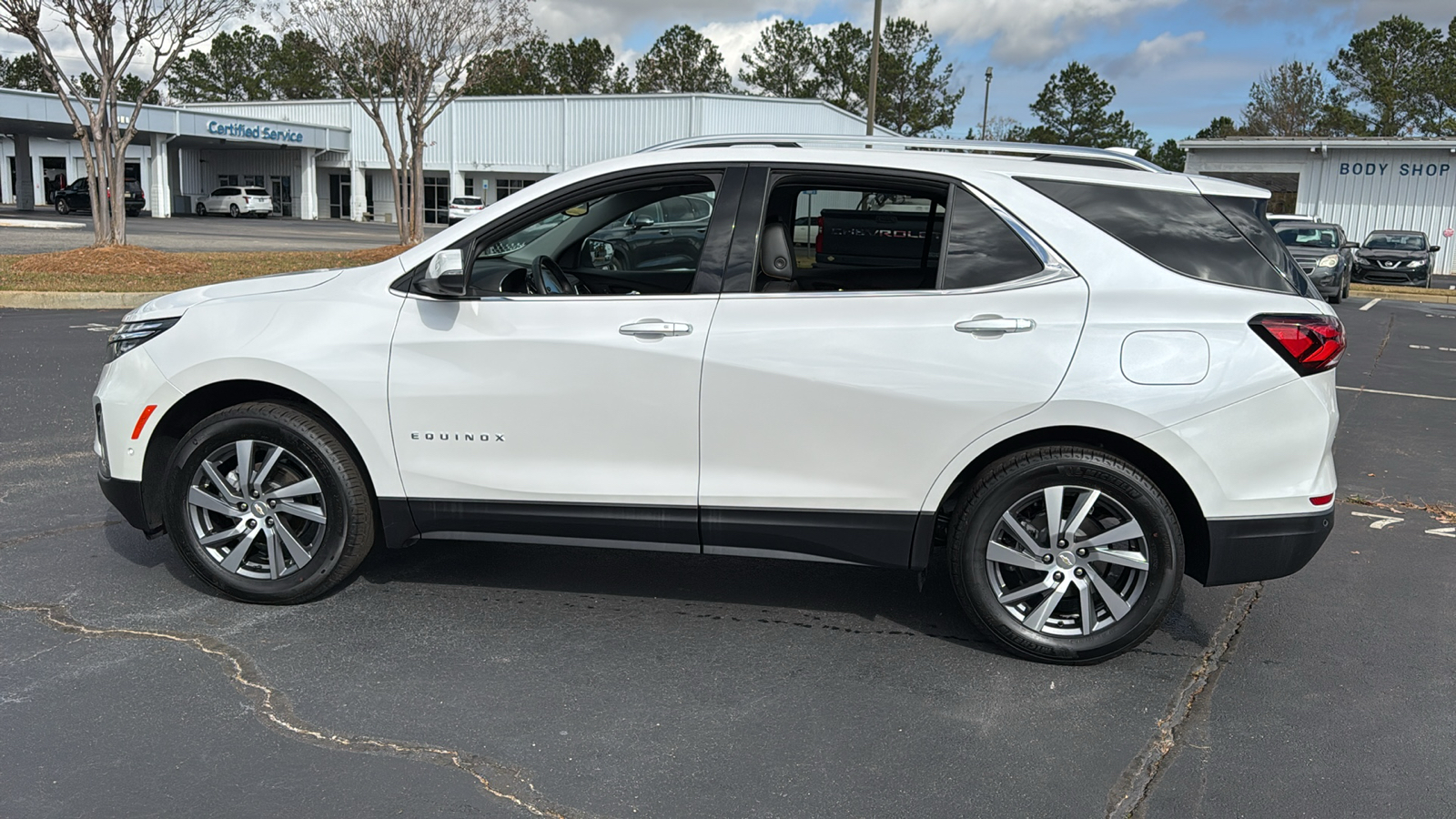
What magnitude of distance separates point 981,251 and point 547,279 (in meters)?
1.67

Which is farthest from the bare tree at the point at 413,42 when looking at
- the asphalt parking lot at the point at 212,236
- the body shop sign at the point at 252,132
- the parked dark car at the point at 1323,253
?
the body shop sign at the point at 252,132

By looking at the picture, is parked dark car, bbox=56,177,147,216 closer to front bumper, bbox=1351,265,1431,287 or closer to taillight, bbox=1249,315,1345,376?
front bumper, bbox=1351,265,1431,287

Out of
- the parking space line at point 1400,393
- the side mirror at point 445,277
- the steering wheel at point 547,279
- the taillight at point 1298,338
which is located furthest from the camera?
the parking space line at point 1400,393

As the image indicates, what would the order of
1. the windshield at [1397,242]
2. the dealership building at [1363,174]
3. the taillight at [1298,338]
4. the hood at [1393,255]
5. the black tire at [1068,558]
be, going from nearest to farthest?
the taillight at [1298,338] → the black tire at [1068,558] → the hood at [1393,255] → the windshield at [1397,242] → the dealership building at [1363,174]

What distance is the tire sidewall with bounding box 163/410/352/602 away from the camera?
167 inches

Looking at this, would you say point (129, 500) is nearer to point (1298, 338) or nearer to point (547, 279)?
point (547, 279)

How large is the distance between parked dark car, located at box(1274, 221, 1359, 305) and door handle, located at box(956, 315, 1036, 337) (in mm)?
18992

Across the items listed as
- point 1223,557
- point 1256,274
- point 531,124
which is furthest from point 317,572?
point 531,124

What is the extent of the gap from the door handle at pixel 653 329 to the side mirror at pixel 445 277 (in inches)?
24.8

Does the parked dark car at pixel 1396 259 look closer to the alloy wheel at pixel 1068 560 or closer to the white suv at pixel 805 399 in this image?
the white suv at pixel 805 399

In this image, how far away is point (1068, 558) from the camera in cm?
395

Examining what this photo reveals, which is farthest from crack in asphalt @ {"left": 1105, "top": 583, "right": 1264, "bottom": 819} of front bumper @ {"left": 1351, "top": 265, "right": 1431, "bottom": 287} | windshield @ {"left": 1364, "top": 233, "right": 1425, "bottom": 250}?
windshield @ {"left": 1364, "top": 233, "right": 1425, "bottom": 250}

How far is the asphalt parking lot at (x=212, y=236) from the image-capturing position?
2745 centimetres

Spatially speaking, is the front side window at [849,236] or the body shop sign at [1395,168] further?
the body shop sign at [1395,168]
